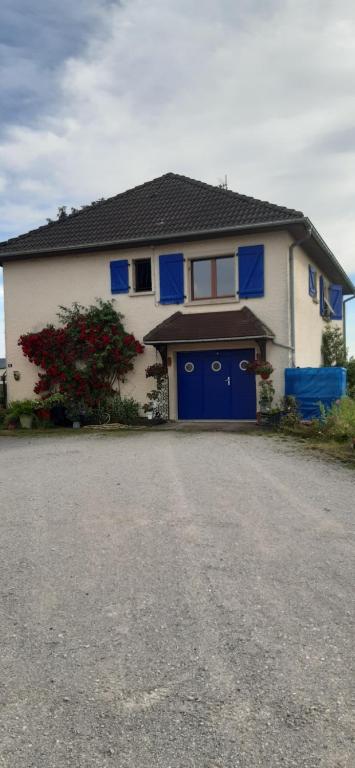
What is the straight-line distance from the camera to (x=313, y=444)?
35.0 ft

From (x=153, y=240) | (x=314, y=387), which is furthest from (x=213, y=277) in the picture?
(x=314, y=387)

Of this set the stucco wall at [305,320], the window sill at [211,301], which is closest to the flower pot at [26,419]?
the window sill at [211,301]

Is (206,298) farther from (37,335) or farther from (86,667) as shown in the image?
(86,667)

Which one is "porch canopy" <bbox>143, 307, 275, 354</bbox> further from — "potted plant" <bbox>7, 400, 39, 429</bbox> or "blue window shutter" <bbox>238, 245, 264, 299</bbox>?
"potted plant" <bbox>7, 400, 39, 429</bbox>

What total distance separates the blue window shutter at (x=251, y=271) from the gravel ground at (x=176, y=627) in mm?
8282

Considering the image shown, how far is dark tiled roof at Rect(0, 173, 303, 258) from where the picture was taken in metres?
14.6

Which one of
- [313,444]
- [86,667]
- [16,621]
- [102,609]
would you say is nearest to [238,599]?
→ [102,609]

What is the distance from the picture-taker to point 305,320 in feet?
53.2

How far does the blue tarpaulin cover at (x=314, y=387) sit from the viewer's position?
13336 millimetres

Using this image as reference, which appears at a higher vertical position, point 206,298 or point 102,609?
point 206,298

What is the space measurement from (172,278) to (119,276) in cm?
157

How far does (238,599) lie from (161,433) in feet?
29.8

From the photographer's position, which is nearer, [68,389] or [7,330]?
[68,389]

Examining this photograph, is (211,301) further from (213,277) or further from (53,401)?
(53,401)
